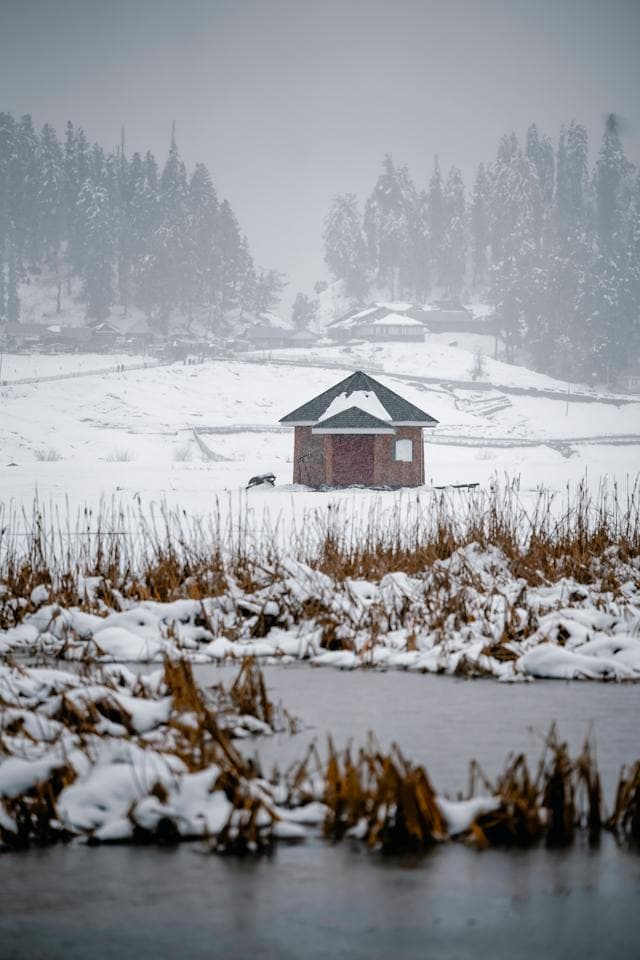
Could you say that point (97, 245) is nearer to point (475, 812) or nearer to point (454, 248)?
point (454, 248)

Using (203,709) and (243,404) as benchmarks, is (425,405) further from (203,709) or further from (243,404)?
(203,709)

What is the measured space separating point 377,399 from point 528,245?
10153 centimetres

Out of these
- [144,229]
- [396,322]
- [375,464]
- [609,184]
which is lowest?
[375,464]

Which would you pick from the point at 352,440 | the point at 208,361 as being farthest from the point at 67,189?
the point at 352,440

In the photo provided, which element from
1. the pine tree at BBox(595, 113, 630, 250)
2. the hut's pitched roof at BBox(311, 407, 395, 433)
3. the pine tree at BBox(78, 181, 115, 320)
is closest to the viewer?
the hut's pitched roof at BBox(311, 407, 395, 433)

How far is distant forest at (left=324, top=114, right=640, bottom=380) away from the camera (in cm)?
12025

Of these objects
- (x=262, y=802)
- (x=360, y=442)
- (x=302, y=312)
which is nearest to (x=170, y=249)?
(x=302, y=312)

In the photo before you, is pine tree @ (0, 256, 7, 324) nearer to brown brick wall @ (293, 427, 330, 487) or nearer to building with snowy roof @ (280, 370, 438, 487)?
brown brick wall @ (293, 427, 330, 487)

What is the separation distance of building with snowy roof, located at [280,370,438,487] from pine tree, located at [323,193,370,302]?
4436 inches

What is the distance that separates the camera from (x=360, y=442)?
33.9m

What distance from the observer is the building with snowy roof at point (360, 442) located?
3384 cm

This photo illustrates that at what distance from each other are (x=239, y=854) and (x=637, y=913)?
1.35m

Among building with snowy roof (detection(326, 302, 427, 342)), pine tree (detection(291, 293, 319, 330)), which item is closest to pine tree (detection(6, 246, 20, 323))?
pine tree (detection(291, 293, 319, 330))

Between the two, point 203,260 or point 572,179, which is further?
point 572,179
